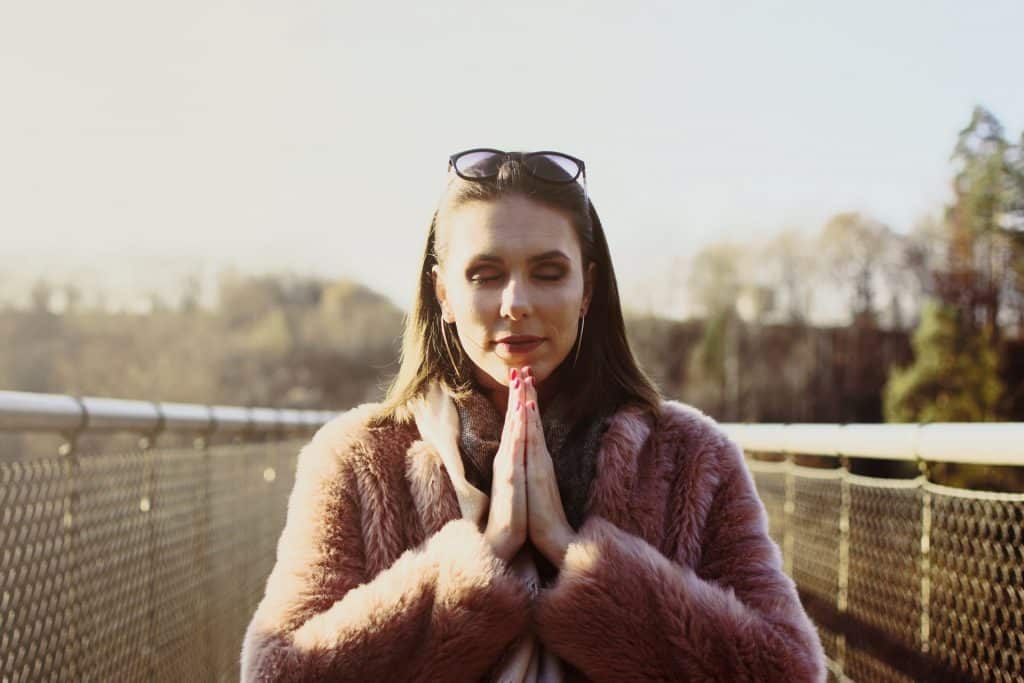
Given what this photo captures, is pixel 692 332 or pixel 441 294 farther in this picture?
pixel 692 332

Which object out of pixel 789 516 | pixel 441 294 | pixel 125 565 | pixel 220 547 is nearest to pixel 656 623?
pixel 441 294

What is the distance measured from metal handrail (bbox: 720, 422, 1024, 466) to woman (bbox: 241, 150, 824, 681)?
0.32 meters

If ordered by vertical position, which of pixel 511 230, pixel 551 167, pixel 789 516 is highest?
pixel 551 167

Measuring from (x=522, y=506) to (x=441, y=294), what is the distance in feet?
1.86

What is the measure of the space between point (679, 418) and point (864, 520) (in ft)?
7.23

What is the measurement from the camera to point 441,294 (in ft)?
7.39

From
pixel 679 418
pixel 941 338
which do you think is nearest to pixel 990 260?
pixel 941 338

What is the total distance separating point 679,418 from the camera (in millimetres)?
2166

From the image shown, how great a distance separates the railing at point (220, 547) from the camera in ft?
7.70

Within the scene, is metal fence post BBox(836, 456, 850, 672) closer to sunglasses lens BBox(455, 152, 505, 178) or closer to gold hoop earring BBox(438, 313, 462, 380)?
gold hoop earring BBox(438, 313, 462, 380)

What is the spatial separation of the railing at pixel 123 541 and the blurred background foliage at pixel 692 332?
101 ft

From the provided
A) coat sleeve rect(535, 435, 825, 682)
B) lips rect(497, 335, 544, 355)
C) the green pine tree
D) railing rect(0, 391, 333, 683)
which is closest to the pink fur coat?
coat sleeve rect(535, 435, 825, 682)

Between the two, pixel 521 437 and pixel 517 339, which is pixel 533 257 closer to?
pixel 517 339

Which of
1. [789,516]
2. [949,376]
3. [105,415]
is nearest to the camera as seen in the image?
[105,415]
